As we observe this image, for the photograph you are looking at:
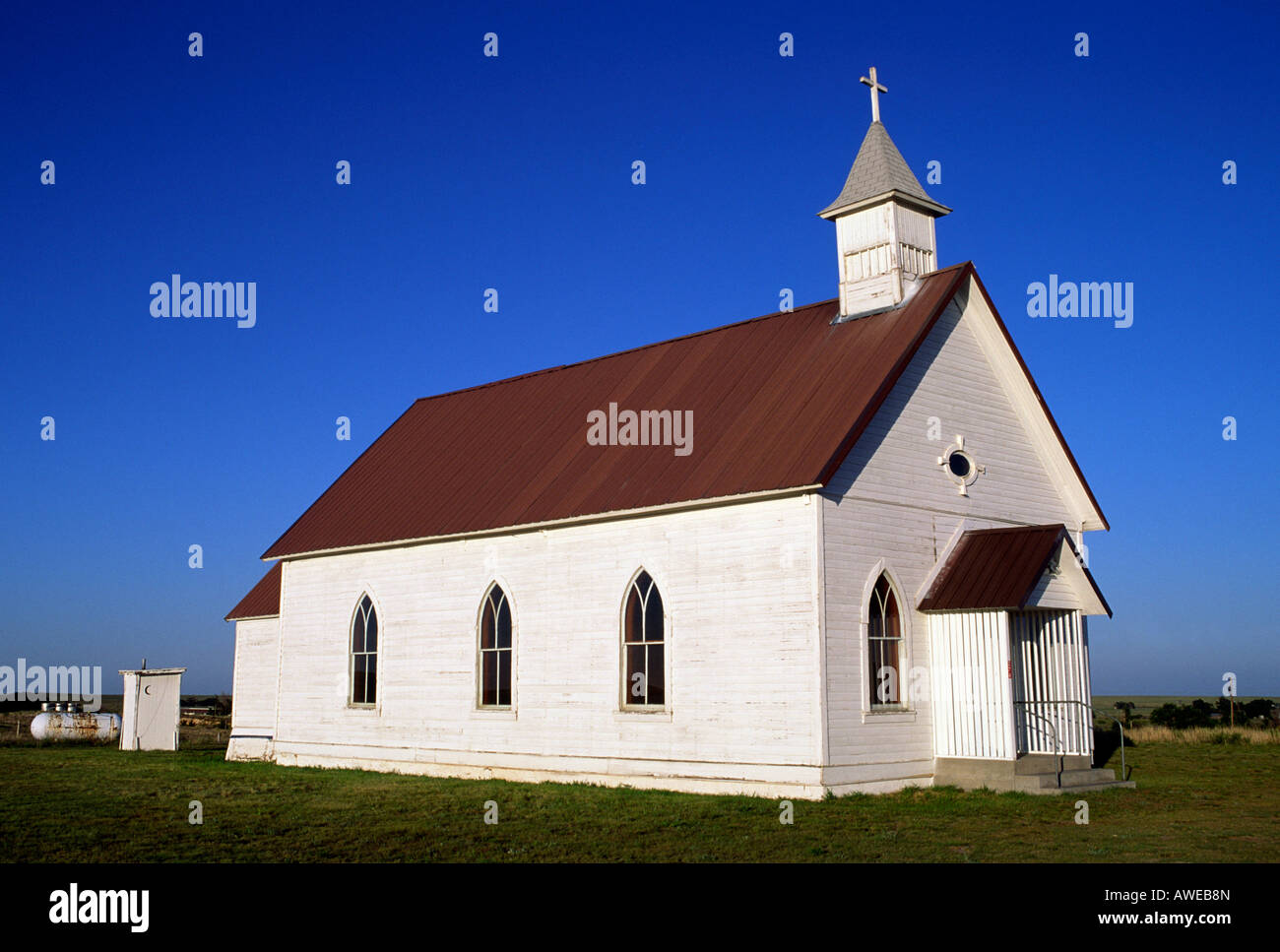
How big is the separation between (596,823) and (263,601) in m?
19.5

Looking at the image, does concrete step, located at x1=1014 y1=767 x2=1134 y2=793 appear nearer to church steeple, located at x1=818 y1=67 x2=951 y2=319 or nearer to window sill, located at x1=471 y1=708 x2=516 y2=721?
church steeple, located at x1=818 y1=67 x2=951 y2=319

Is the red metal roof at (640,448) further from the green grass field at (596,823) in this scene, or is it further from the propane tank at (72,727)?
the propane tank at (72,727)

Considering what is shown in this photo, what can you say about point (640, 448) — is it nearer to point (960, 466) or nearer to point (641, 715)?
point (641, 715)

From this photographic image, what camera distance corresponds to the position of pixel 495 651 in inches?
926

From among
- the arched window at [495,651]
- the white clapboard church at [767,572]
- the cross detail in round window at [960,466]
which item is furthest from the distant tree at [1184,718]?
the arched window at [495,651]

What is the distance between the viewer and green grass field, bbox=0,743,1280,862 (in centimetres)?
1287

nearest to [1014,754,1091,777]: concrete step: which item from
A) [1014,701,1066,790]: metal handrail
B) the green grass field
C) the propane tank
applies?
[1014,701,1066,790]: metal handrail

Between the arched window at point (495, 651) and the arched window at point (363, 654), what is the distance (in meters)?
3.76

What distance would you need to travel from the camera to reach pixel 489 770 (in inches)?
908

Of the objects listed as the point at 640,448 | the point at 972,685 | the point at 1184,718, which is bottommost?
the point at 1184,718

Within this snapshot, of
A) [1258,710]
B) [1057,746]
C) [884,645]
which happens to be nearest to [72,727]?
[884,645]
